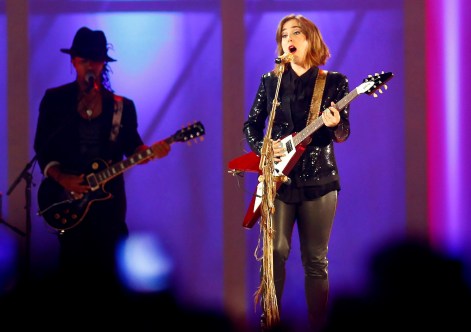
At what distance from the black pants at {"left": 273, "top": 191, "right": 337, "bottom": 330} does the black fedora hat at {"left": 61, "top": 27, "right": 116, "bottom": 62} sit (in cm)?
165

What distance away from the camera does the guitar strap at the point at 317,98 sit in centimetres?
416

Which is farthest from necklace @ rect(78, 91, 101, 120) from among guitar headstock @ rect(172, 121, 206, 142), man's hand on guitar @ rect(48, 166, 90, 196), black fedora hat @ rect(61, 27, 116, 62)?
guitar headstock @ rect(172, 121, 206, 142)

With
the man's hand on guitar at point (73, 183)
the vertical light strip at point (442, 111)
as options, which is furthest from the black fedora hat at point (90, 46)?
the vertical light strip at point (442, 111)

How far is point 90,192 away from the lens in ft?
15.5

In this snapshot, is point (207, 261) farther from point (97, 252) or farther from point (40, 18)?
point (40, 18)

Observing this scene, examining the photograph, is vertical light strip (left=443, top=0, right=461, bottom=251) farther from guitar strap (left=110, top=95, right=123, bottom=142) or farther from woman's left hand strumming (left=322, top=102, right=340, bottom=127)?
guitar strap (left=110, top=95, right=123, bottom=142)

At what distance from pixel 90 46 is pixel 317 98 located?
1.63 m

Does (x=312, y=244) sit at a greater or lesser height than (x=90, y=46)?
lesser

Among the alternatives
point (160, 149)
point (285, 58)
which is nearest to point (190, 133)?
point (160, 149)

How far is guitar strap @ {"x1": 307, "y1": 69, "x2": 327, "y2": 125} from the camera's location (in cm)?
416

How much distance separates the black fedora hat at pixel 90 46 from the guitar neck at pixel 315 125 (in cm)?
154

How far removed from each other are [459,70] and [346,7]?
92cm

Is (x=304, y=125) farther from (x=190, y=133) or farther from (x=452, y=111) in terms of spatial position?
(x=452, y=111)

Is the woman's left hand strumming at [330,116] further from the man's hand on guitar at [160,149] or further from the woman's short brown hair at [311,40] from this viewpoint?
the man's hand on guitar at [160,149]
